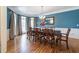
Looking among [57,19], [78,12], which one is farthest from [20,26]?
[78,12]

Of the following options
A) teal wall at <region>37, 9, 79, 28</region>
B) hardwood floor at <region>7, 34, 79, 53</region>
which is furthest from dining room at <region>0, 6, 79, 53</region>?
hardwood floor at <region>7, 34, 79, 53</region>

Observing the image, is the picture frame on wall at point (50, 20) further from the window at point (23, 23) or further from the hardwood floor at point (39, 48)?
the hardwood floor at point (39, 48)

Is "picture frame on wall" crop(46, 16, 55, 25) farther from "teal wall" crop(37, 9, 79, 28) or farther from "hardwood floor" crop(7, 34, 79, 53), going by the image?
"hardwood floor" crop(7, 34, 79, 53)

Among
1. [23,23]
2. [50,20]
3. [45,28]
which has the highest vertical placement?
[50,20]

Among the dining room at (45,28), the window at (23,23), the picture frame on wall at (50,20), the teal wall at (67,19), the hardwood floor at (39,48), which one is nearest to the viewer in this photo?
the hardwood floor at (39,48)

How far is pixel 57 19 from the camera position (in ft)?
26.3

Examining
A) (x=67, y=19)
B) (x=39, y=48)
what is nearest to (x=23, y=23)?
(x=67, y=19)

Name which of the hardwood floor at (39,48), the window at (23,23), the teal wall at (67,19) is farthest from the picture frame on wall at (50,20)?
the hardwood floor at (39,48)

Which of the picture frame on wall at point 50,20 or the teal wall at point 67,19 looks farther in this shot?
the picture frame on wall at point 50,20

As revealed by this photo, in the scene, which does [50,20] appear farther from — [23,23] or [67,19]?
[23,23]

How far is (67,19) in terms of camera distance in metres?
7.18

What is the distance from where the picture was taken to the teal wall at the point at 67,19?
6.65 m

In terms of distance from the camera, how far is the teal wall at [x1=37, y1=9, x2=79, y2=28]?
665 centimetres

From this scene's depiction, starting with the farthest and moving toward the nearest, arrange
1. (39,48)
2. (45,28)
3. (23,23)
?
(23,23) → (45,28) → (39,48)
